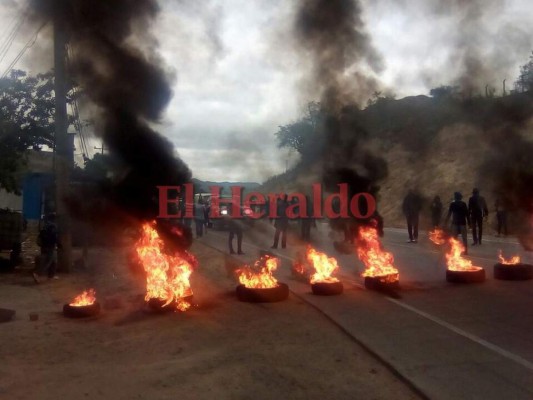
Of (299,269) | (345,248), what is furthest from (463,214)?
(299,269)

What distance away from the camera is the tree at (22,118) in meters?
15.0

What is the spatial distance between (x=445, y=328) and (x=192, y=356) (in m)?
2.85

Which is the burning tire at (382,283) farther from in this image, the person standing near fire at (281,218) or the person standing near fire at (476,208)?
the person standing near fire at (281,218)

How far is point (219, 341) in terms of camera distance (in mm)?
6074

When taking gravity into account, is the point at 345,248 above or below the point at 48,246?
below

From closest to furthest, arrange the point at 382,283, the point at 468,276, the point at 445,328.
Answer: the point at 445,328 < the point at 382,283 < the point at 468,276

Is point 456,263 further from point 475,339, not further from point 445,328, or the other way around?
point 475,339

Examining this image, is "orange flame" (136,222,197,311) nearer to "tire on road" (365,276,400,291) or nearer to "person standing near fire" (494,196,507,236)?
"tire on road" (365,276,400,291)

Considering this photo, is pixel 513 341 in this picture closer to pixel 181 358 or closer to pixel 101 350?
pixel 181 358

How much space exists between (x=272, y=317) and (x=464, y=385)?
10.3 feet

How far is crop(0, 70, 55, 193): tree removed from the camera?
1498 cm

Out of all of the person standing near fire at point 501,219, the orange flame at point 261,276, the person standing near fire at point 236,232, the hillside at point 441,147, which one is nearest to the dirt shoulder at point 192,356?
the orange flame at point 261,276

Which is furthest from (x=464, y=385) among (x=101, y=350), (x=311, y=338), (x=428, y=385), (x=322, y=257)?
(x=322, y=257)

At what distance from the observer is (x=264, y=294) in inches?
316
